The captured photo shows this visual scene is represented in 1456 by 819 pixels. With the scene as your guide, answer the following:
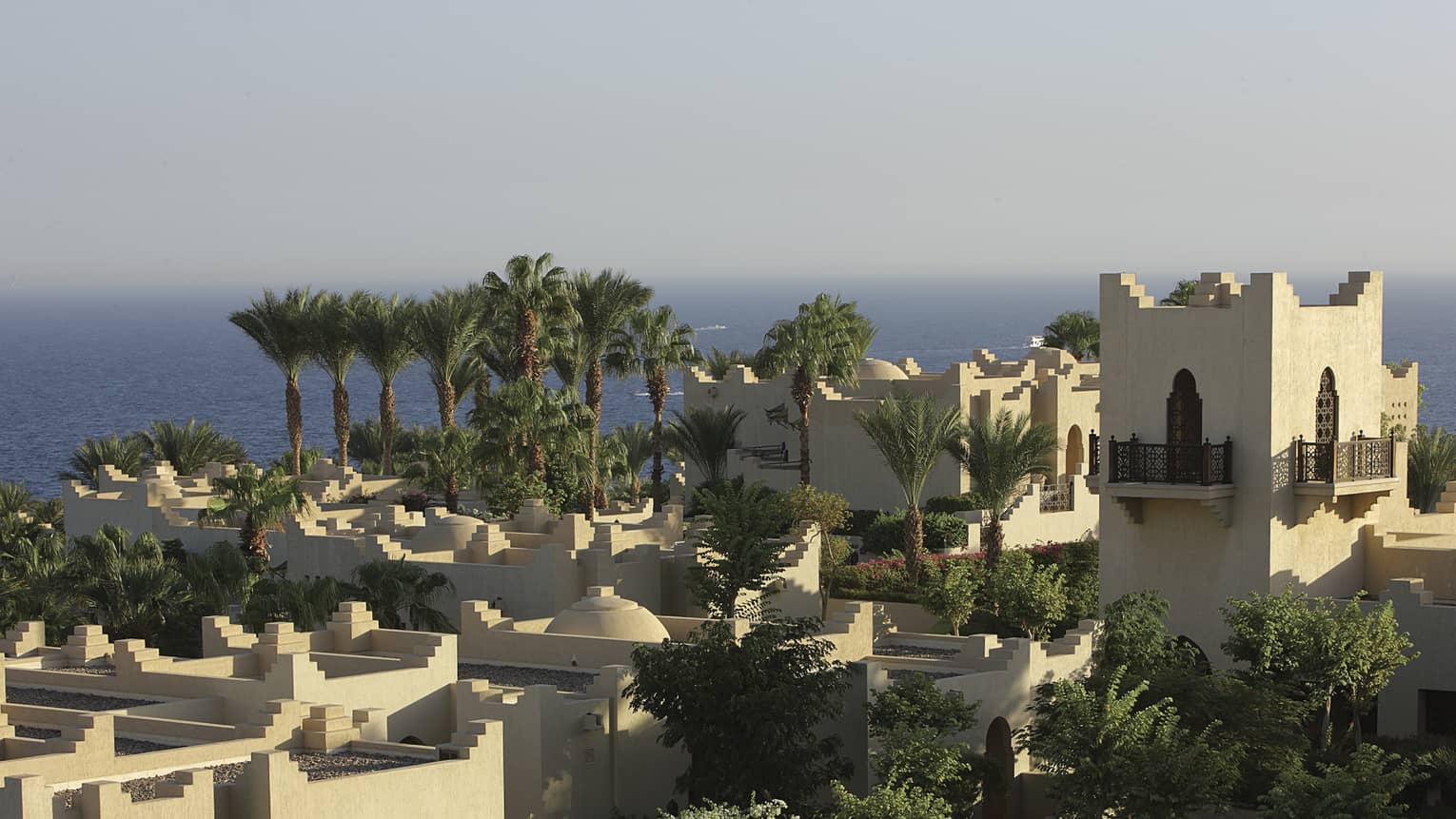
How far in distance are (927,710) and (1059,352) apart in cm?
3061

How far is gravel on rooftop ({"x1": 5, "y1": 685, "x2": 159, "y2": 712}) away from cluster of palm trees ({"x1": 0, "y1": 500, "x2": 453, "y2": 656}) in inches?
225

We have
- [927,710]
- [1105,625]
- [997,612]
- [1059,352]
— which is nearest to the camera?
[927,710]

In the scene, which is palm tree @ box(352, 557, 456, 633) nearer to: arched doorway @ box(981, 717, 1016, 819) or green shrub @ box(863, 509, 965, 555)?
arched doorway @ box(981, 717, 1016, 819)

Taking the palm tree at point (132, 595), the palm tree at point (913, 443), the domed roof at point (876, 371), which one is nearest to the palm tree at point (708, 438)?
the domed roof at point (876, 371)

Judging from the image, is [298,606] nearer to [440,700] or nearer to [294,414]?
[440,700]

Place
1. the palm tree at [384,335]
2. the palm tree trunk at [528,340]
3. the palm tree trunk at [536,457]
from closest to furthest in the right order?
the palm tree trunk at [536,457], the palm tree trunk at [528,340], the palm tree at [384,335]

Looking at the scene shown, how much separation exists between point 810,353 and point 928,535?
6751mm

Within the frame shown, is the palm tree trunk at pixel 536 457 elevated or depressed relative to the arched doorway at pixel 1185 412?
depressed

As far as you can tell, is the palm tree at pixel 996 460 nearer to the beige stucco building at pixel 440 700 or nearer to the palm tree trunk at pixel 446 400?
the beige stucco building at pixel 440 700

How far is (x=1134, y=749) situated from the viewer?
90.7 feet

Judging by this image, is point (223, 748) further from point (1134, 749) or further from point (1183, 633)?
point (1183, 633)

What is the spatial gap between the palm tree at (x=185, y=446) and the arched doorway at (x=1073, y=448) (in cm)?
2379

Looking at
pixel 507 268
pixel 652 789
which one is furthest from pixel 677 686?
pixel 507 268

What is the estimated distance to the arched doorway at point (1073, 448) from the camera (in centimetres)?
5388
